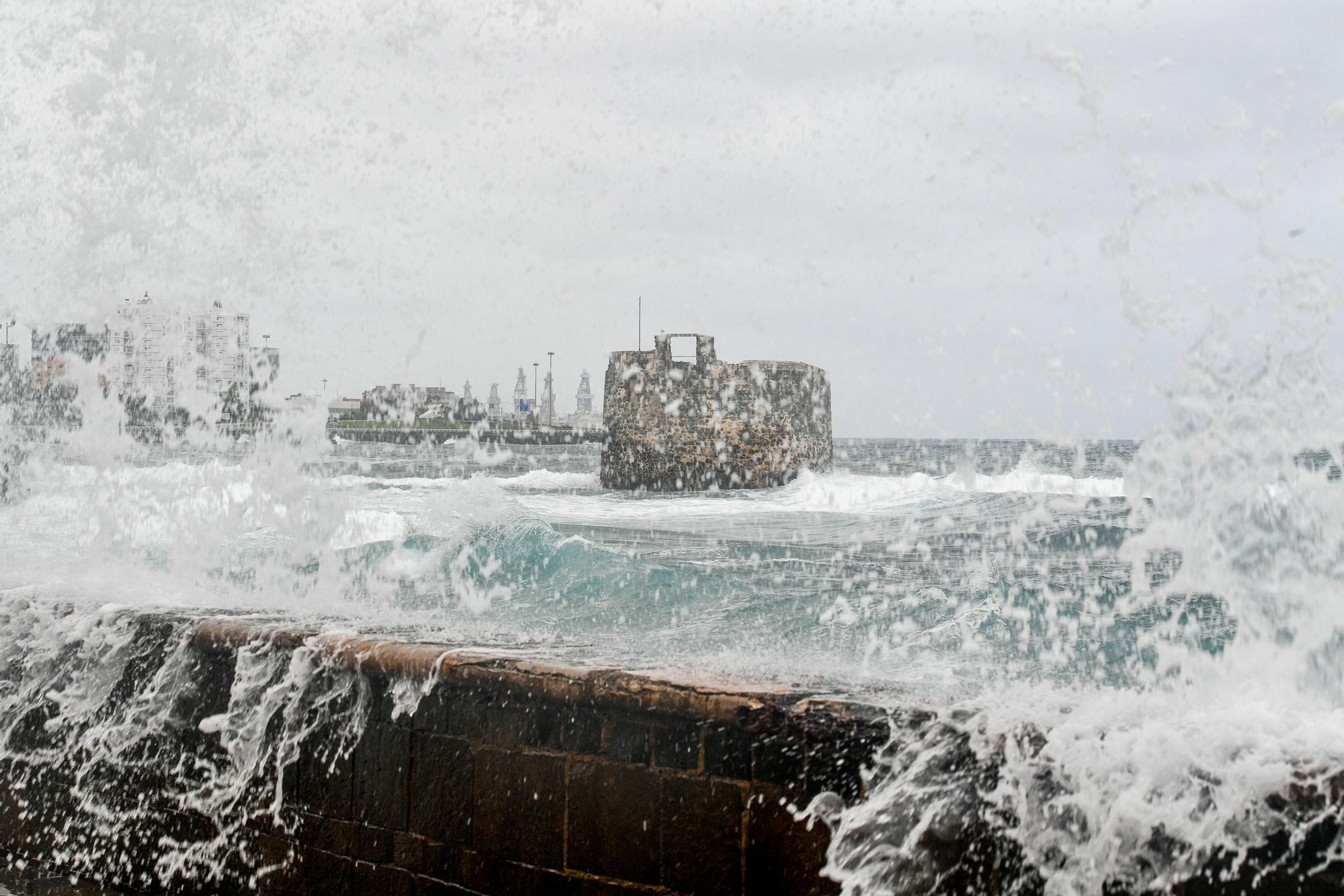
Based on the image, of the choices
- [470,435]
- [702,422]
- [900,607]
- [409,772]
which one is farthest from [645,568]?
[470,435]

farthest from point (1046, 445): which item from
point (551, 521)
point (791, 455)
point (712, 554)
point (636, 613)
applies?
point (636, 613)

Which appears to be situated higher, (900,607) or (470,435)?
(900,607)

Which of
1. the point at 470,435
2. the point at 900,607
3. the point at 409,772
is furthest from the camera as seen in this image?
the point at 470,435

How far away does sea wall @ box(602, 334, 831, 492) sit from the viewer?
74.1 feet

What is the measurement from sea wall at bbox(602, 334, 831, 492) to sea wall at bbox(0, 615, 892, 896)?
1932cm

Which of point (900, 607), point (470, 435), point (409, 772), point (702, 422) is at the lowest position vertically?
point (470, 435)

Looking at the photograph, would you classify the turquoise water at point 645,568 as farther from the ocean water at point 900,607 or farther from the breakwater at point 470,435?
the breakwater at point 470,435

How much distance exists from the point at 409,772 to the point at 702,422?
20.2m

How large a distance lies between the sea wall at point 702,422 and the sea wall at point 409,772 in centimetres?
1932

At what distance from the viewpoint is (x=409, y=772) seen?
8.83ft

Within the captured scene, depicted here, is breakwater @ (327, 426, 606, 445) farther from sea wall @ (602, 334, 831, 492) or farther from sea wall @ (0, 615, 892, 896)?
sea wall @ (0, 615, 892, 896)

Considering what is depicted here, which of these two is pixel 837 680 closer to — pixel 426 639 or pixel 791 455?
pixel 426 639

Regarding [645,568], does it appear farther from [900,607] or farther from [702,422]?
[702,422]

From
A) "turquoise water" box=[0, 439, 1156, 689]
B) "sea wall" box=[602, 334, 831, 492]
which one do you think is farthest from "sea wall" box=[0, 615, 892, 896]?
"sea wall" box=[602, 334, 831, 492]
